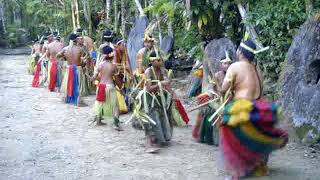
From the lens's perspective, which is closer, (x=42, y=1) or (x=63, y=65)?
(x=63, y=65)

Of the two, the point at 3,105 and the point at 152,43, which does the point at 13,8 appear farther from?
the point at 152,43

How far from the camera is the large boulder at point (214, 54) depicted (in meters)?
9.89

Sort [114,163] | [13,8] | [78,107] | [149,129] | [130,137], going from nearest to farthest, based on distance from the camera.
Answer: [114,163]
[149,129]
[130,137]
[78,107]
[13,8]

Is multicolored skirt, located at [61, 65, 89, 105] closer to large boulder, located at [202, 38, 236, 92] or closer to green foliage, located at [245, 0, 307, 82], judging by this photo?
large boulder, located at [202, 38, 236, 92]

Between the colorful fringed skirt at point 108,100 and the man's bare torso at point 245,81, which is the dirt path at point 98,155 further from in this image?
the man's bare torso at point 245,81

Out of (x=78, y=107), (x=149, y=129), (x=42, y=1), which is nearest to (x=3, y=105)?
(x=78, y=107)

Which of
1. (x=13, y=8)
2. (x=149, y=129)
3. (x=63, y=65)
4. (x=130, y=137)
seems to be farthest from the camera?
(x=13, y=8)

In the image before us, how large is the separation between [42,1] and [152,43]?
2031cm

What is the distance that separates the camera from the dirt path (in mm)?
5676

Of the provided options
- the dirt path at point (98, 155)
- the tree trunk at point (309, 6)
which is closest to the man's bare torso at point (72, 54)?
the dirt path at point (98, 155)

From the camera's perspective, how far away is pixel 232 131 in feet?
16.4

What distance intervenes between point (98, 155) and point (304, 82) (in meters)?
3.26

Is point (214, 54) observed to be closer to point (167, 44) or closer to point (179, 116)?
point (179, 116)

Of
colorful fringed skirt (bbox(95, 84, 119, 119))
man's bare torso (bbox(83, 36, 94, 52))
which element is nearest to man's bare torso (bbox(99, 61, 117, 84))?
colorful fringed skirt (bbox(95, 84, 119, 119))
